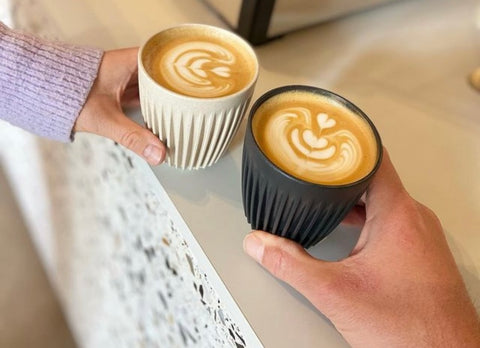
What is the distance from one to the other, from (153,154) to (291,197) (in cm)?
13

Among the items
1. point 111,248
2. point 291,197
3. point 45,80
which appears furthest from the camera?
point 111,248

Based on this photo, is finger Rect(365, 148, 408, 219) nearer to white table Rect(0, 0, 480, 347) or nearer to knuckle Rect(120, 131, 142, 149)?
white table Rect(0, 0, 480, 347)

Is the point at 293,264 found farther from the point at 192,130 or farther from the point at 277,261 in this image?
the point at 192,130

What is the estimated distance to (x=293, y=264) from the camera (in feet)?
1.24

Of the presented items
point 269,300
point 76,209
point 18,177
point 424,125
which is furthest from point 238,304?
point 18,177

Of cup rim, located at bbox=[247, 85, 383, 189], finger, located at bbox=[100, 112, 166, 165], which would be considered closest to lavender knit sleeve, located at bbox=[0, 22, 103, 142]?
finger, located at bbox=[100, 112, 166, 165]

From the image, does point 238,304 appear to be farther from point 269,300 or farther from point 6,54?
point 6,54

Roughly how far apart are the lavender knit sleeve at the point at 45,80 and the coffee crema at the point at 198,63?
9cm

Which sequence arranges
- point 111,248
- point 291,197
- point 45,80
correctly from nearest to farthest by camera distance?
point 291,197
point 45,80
point 111,248

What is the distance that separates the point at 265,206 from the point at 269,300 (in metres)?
0.07

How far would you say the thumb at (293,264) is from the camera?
14.6 inches

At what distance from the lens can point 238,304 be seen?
0.39 m

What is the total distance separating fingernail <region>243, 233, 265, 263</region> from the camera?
39cm

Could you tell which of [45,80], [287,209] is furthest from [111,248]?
[287,209]
